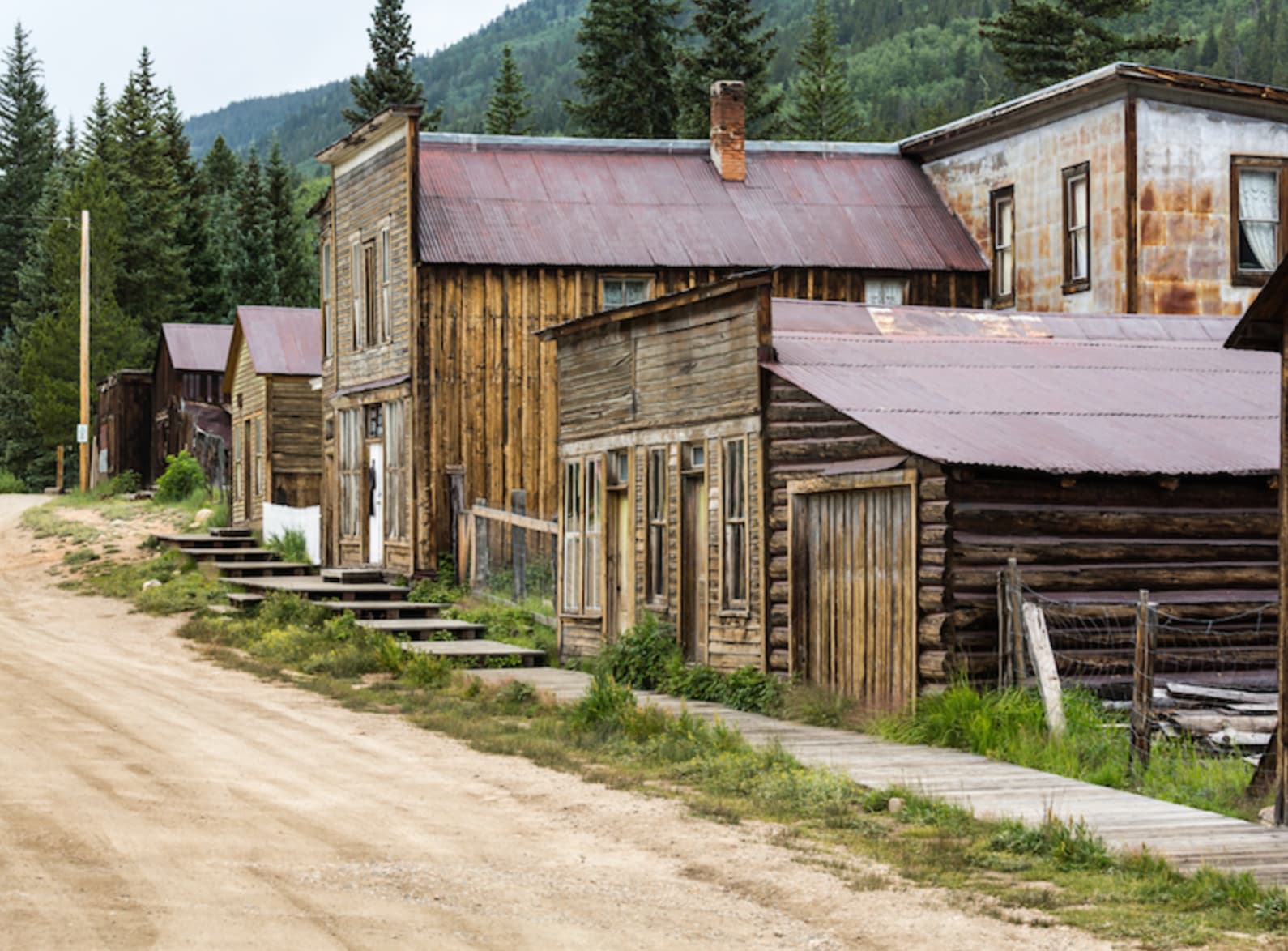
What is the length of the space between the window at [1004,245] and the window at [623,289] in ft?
18.8

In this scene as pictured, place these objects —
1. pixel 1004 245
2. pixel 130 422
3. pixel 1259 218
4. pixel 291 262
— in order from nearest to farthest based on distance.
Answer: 1. pixel 1259 218
2. pixel 1004 245
3. pixel 130 422
4. pixel 291 262

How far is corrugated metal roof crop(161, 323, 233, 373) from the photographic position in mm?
49562

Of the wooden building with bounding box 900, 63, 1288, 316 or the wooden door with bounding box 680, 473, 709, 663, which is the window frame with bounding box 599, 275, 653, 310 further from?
the wooden door with bounding box 680, 473, 709, 663

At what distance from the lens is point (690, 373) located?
746 inches

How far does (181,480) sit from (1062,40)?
97.4ft

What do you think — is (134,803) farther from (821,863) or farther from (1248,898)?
(1248,898)

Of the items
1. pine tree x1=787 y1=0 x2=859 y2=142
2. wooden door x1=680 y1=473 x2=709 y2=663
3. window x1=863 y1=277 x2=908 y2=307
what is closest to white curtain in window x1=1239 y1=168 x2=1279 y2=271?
window x1=863 y1=277 x2=908 y2=307

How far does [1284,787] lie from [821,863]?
287cm

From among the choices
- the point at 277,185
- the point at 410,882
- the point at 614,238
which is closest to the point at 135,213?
the point at 277,185

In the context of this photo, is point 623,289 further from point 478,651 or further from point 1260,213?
point 1260,213

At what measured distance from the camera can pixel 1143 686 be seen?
493 inches

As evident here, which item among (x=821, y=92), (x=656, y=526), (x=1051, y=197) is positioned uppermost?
(x=821, y=92)

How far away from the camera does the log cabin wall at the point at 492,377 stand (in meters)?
28.0

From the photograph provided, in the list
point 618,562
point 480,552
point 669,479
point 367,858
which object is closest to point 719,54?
point 480,552
